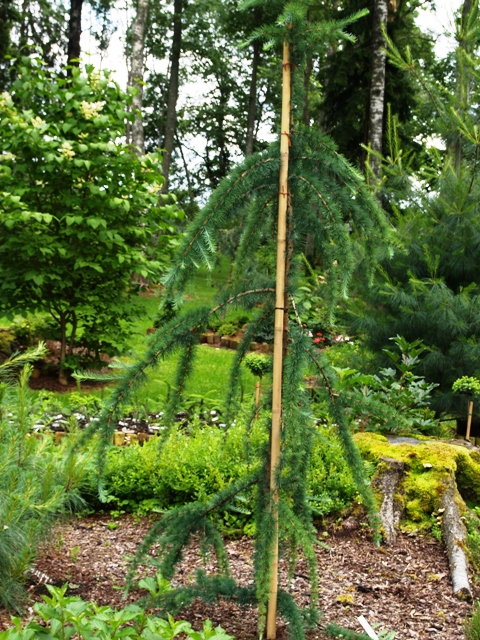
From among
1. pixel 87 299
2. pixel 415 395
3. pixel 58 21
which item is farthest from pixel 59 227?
pixel 58 21

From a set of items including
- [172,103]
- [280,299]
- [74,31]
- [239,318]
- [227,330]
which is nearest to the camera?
[280,299]

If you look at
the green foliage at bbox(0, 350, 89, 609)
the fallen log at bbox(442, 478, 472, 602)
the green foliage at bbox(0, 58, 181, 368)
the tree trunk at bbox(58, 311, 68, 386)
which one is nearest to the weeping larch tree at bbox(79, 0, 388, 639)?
the green foliage at bbox(0, 350, 89, 609)

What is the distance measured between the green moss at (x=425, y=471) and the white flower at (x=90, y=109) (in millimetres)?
4373

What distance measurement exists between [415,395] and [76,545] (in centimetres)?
285

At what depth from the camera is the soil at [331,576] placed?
2.91 metres

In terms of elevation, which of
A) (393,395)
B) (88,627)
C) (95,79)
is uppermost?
(95,79)

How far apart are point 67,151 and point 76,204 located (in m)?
0.56

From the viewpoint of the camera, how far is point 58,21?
25.0 meters

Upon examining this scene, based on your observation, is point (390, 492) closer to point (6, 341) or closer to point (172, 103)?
point (6, 341)

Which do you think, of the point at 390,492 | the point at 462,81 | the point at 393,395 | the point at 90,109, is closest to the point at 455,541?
the point at 390,492

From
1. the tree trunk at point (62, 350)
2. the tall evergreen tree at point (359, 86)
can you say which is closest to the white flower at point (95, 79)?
the tree trunk at point (62, 350)

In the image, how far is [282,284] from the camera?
237cm

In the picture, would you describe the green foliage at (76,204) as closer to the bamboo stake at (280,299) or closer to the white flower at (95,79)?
the white flower at (95,79)

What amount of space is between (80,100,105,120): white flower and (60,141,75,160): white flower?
49 cm
